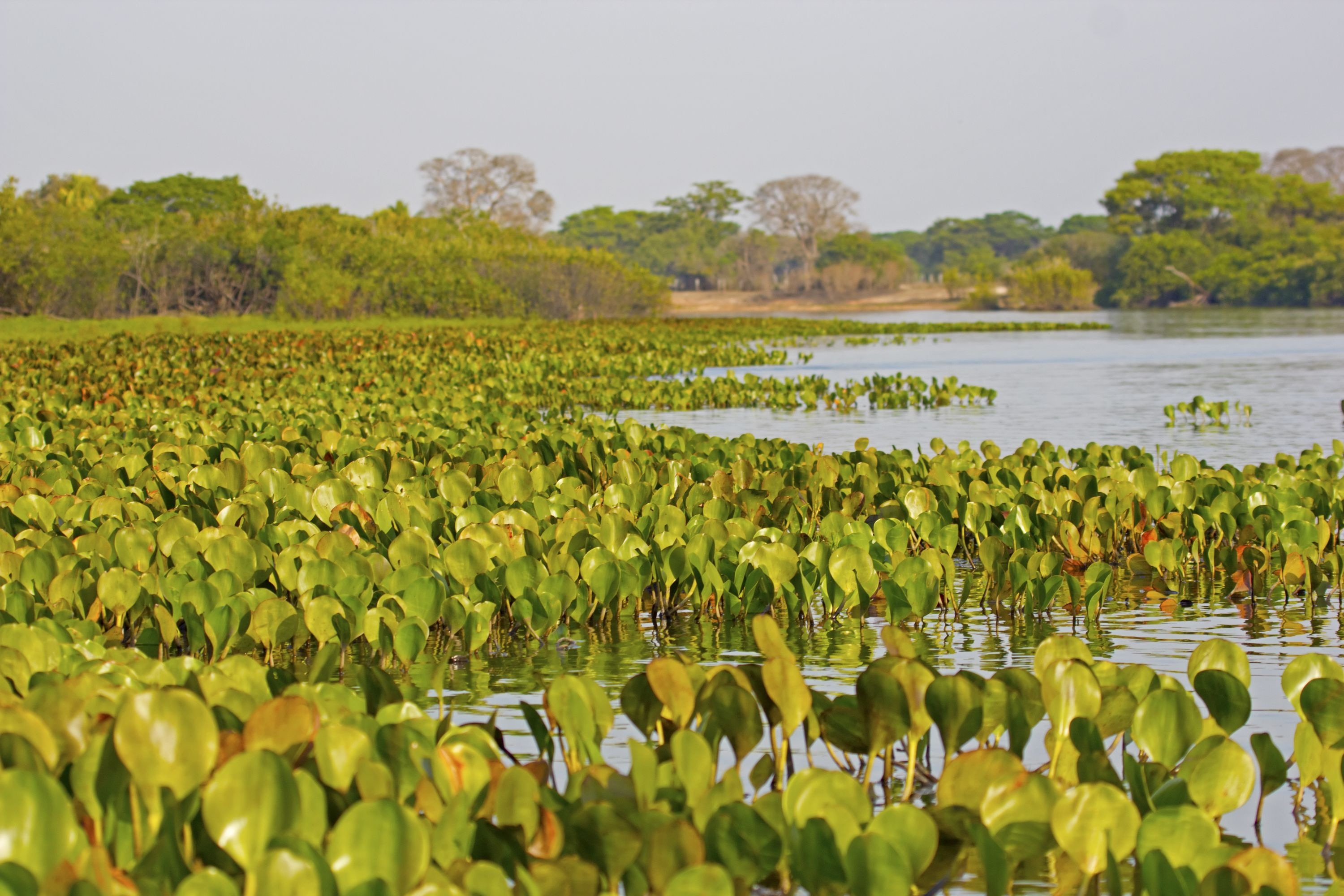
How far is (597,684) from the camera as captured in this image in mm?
3119

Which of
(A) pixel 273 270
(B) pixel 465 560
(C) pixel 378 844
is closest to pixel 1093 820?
(C) pixel 378 844

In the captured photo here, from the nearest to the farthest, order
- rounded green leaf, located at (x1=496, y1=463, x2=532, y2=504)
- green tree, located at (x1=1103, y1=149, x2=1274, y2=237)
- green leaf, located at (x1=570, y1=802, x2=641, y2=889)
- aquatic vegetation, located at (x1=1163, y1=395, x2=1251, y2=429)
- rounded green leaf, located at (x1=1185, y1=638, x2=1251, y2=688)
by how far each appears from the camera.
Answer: green leaf, located at (x1=570, y1=802, x2=641, y2=889)
rounded green leaf, located at (x1=1185, y1=638, x2=1251, y2=688)
rounded green leaf, located at (x1=496, y1=463, x2=532, y2=504)
aquatic vegetation, located at (x1=1163, y1=395, x2=1251, y2=429)
green tree, located at (x1=1103, y1=149, x2=1274, y2=237)

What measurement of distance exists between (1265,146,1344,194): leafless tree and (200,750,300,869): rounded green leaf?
112892 millimetres

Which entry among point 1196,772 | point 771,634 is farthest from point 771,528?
point 1196,772

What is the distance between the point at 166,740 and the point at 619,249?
121 meters

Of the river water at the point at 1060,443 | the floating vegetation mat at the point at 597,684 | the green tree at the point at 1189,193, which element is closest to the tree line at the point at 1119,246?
the green tree at the point at 1189,193

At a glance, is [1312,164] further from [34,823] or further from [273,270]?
[34,823]

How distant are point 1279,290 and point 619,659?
74.7 m

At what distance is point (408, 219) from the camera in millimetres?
66062

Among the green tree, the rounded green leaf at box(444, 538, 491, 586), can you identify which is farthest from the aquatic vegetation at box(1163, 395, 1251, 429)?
the green tree

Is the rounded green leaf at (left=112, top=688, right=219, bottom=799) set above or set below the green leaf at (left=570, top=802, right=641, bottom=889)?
above

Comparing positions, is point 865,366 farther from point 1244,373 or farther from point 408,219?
point 408,219

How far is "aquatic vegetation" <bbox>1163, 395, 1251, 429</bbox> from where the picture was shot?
12.8m

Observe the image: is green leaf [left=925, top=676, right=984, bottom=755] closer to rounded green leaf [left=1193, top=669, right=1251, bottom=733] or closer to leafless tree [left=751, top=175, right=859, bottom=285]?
rounded green leaf [left=1193, top=669, right=1251, bottom=733]
